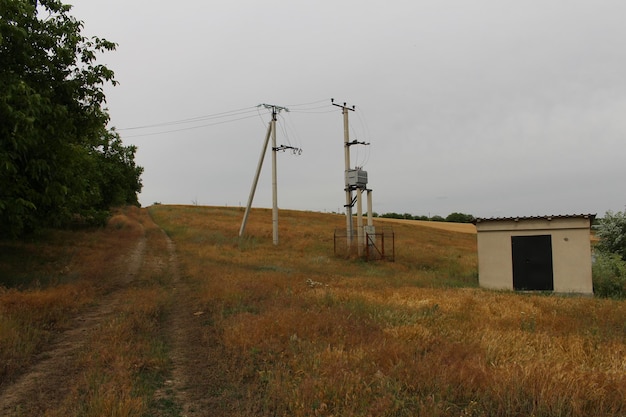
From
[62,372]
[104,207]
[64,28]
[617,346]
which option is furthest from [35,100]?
[104,207]

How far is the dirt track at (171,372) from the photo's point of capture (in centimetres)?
471

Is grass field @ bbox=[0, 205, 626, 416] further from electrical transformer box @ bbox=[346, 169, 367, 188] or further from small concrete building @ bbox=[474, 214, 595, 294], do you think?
electrical transformer box @ bbox=[346, 169, 367, 188]

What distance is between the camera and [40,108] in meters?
10.6

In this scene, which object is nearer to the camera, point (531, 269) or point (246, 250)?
point (531, 269)

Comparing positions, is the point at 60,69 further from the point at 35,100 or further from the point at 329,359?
the point at 329,359

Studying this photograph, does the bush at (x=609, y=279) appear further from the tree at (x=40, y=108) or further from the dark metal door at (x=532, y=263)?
the tree at (x=40, y=108)

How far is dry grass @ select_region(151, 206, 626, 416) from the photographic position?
433cm

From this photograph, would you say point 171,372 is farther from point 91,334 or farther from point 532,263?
point 532,263

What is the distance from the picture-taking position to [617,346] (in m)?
6.34

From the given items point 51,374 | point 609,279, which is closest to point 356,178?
point 609,279

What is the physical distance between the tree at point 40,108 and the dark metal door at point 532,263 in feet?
52.6

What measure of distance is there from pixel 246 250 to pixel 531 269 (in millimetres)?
15618

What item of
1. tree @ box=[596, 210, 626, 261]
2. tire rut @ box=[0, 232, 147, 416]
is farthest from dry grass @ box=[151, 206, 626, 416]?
tree @ box=[596, 210, 626, 261]

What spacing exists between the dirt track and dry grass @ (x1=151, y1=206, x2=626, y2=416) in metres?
0.38
